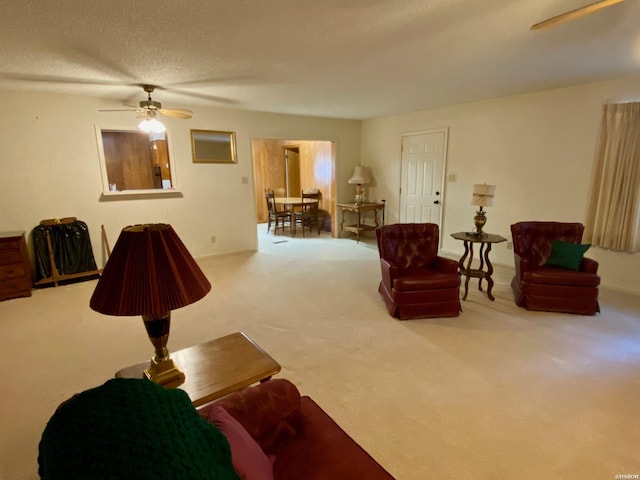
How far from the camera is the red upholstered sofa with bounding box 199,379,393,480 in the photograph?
44.4 inches

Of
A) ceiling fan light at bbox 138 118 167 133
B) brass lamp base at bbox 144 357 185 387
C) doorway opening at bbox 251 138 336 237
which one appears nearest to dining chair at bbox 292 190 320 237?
doorway opening at bbox 251 138 336 237

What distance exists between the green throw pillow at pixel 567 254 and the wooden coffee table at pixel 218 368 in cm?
328

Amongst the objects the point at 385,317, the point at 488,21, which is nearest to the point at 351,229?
the point at 385,317

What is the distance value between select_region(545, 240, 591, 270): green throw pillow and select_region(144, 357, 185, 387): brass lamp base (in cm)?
369

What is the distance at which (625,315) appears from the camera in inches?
129

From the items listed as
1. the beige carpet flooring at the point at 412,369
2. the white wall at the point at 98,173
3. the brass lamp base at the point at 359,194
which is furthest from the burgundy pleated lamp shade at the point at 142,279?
the brass lamp base at the point at 359,194

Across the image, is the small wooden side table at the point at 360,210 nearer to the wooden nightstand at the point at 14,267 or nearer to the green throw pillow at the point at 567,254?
the green throw pillow at the point at 567,254

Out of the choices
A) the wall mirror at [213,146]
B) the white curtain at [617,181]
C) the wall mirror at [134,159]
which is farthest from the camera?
the wall mirror at [134,159]

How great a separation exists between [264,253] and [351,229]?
1.88 m

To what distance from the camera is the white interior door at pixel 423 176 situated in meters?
5.59

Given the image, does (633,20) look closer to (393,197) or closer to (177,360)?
(177,360)

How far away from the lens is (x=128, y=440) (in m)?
0.69

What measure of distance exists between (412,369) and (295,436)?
1.41 metres

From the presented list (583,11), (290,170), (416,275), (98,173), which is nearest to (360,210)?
(290,170)
